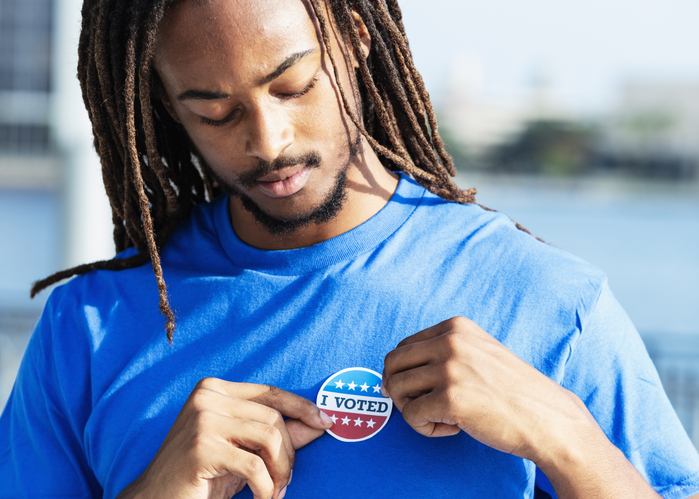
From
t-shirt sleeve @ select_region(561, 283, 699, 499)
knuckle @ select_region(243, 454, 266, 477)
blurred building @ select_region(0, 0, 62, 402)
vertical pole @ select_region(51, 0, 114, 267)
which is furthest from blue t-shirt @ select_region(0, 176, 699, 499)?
blurred building @ select_region(0, 0, 62, 402)

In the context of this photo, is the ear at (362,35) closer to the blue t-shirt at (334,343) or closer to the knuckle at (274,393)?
the blue t-shirt at (334,343)

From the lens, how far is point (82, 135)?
425cm

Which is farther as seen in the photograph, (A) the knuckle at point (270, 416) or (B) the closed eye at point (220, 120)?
(B) the closed eye at point (220, 120)

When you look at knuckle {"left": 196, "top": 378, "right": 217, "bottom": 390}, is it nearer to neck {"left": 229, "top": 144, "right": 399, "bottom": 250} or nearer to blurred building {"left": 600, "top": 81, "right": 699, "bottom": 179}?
neck {"left": 229, "top": 144, "right": 399, "bottom": 250}

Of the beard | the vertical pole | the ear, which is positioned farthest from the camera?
the vertical pole

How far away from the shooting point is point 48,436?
1.59 m

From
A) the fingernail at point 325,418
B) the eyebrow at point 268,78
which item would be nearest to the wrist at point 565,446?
the fingernail at point 325,418

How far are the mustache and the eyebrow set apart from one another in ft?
0.51

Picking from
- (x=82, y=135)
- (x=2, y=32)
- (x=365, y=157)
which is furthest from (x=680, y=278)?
(x=2, y=32)

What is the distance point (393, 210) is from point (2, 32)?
18.2 m

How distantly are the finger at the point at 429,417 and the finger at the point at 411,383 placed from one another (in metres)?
0.01

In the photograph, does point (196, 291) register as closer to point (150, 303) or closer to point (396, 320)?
point (150, 303)

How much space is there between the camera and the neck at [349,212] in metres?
1.58

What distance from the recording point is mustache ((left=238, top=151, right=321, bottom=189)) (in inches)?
57.8
